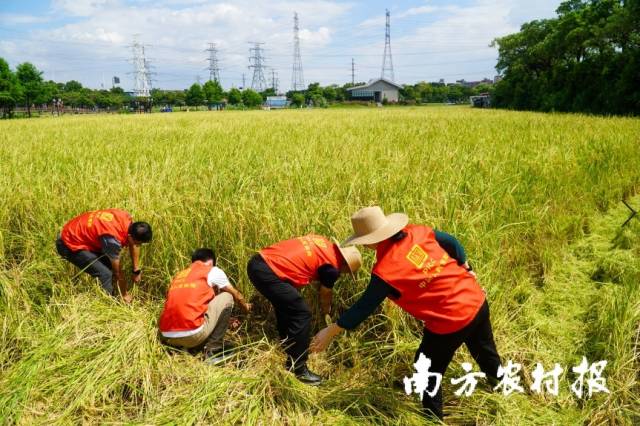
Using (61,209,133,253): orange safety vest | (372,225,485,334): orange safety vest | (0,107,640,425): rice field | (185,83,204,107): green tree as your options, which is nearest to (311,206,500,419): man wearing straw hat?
(372,225,485,334): orange safety vest

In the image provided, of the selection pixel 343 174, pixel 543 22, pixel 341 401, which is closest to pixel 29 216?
pixel 343 174

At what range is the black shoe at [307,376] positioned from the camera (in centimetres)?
243

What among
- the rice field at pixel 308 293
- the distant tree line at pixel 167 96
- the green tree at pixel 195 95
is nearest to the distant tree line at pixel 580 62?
the distant tree line at pixel 167 96

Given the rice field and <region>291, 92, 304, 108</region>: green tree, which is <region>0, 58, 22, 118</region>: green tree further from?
<region>291, 92, 304, 108</region>: green tree

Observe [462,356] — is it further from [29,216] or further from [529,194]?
[29,216]

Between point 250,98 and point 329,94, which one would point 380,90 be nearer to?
point 329,94

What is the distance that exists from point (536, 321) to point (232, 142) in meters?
6.44

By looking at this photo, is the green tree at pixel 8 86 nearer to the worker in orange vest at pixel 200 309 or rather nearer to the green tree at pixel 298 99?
the green tree at pixel 298 99

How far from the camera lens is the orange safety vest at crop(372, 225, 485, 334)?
1863 millimetres

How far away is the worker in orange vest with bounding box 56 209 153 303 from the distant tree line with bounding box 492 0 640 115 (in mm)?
20169

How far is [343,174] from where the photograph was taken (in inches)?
180

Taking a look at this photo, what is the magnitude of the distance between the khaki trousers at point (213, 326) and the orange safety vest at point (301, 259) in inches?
17.3

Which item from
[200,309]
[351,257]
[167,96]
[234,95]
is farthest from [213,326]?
[167,96]

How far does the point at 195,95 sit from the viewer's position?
65.5 meters
